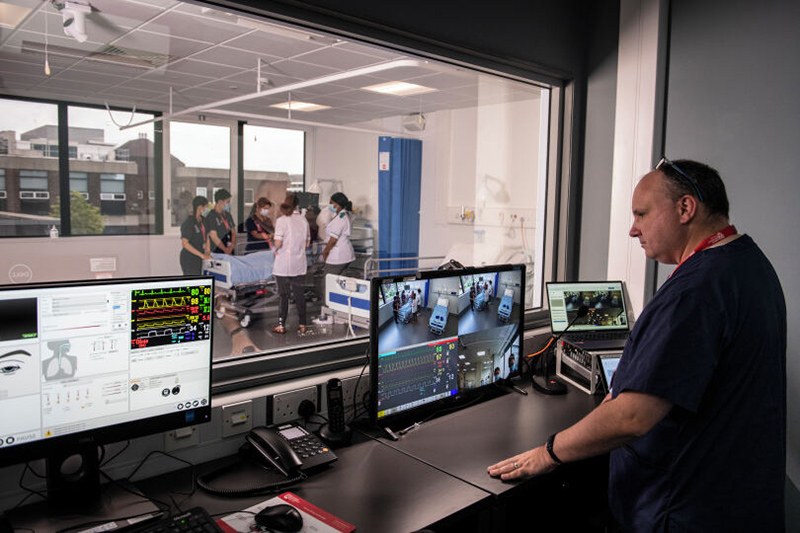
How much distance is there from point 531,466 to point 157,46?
4793 mm

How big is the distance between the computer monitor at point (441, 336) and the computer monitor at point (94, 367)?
506mm

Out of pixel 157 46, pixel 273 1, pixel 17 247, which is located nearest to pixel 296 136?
pixel 157 46

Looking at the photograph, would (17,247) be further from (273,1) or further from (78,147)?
(273,1)

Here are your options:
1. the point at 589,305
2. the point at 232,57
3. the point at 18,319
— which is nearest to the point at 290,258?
the point at 232,57

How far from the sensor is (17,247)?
12.8 feet

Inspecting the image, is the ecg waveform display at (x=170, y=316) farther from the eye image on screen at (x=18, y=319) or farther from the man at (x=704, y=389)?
the man at (x=704, y=389)

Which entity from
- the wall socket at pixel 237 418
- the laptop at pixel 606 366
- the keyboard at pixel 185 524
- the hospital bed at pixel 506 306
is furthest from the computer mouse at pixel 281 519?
the laptop at pixel 606 366

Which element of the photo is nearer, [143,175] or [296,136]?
[143,175]

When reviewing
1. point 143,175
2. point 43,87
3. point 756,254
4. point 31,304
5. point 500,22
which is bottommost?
point 31,304

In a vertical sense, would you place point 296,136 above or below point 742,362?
above

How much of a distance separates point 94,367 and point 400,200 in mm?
6711

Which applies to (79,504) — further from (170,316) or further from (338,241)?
(338,241)

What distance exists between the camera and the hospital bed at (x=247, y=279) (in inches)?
211

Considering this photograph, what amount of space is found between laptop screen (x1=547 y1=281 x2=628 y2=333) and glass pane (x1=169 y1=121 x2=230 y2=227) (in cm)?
453
